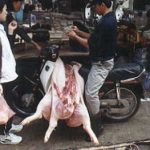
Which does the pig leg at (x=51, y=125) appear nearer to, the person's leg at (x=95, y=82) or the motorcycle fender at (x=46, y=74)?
the motorcycle fender at (x=46, y=74)

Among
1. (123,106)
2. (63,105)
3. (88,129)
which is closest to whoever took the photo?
(63,105)

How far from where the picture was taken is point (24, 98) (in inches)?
262

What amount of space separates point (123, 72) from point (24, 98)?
159cm

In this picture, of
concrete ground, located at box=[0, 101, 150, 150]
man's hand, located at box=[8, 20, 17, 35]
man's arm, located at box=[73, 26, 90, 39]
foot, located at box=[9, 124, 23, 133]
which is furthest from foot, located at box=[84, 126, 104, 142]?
man's hand, located at box=[8, 20, 17, 35]

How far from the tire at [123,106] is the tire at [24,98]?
108cm

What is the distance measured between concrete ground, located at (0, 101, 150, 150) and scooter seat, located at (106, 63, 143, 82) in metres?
0.82

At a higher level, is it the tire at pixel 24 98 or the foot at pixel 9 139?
the tire at pixel 24 98

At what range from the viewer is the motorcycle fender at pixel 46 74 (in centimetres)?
A: 614

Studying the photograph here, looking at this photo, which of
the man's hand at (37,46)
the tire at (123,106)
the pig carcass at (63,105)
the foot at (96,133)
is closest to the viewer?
the pig carcass at (63,105)

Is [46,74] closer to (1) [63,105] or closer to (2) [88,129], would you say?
(1) [63,105]

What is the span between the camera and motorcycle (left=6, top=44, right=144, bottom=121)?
6527 mm

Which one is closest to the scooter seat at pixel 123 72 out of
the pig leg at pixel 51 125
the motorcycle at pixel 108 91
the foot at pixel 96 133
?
the motorcycle at pixel 108 91

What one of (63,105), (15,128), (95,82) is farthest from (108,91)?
(15,128)

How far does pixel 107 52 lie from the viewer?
19.9ft
